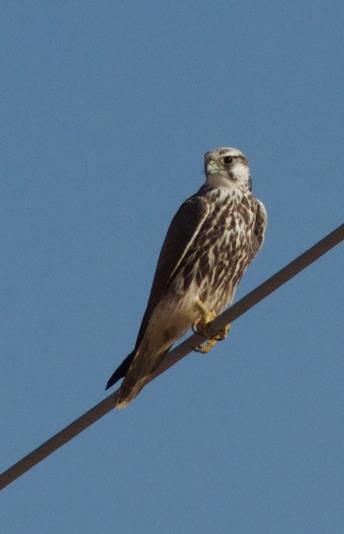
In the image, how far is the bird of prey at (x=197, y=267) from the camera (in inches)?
295

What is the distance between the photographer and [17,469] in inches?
201

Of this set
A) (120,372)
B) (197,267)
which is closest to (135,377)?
(120,372)

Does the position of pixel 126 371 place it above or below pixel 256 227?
below

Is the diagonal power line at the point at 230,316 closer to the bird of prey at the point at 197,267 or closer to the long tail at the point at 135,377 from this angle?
the long tail at the point at 135,377

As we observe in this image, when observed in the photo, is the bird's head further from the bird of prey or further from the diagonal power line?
the diagonal power line

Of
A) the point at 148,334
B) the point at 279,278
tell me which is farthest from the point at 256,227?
the point at 279,278

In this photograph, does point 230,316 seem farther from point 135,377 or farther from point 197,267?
point 197,267

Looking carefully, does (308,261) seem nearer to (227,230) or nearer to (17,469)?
(17,469)

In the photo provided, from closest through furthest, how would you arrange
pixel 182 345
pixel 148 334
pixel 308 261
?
pixel 308 261, pixel 182 345, pixel 148 334

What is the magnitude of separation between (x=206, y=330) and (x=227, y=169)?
1541mm

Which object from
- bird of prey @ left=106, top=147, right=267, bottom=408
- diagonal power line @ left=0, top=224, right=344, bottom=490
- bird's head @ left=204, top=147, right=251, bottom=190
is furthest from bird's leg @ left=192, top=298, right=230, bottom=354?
diagonal power line @ left=0, top=224, right=344, bottom=490

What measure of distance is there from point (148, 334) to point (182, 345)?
1892mm

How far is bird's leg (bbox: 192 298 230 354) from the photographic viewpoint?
6.94 metres

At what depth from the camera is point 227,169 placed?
8.09 meters
